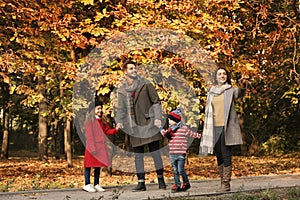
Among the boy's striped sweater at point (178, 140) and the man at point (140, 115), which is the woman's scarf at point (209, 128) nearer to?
the boy's striped sweater at point (178, 140)

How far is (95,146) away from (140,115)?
0.94 metres

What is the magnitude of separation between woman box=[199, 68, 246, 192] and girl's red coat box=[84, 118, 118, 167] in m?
1.65

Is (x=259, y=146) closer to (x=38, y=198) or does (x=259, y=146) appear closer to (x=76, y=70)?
(x=76, y=70)

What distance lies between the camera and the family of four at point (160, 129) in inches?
303

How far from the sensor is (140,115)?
7863 millimetres

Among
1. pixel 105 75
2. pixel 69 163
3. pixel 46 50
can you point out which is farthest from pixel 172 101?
pixel 69 163

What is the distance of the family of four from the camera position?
7.70 meters

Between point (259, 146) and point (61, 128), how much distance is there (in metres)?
10.8

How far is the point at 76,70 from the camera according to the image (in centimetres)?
1196

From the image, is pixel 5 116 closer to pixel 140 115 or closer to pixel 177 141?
pixel 140 115

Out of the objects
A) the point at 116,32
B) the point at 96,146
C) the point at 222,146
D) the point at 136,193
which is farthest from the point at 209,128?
the point at 116,32

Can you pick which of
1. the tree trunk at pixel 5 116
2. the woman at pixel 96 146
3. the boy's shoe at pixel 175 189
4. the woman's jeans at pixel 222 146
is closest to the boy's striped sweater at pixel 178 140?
the woman's jeans at pixel 222 146

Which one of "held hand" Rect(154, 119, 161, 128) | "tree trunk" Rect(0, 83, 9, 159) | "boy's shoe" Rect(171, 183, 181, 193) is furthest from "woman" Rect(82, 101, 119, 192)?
"tree trunk" Rect(0, 83, 9, 159)

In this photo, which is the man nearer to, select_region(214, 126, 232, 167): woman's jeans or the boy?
the boy
